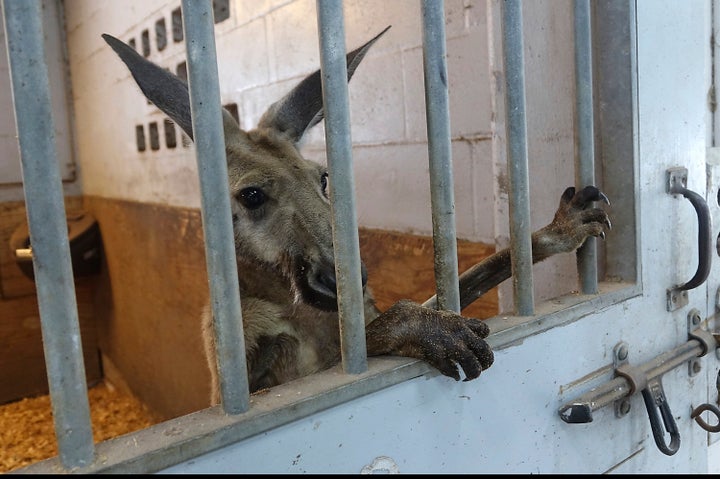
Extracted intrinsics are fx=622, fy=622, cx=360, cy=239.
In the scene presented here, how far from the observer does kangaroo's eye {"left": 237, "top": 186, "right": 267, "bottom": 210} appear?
203 centimetres

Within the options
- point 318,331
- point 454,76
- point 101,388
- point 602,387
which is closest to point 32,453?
point 101,388

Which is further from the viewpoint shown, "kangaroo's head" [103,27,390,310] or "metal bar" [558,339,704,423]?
"kangaroo's head" [103,27,390,310]

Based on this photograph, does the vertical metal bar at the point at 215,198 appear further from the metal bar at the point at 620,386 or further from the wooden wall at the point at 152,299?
the wooden wall at the point at 152,299

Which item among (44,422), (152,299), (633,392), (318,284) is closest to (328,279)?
(318,284)

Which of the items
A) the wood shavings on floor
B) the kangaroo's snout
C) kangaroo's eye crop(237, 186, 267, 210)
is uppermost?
kangaroo's eye crop(237, 186, 267, 210)

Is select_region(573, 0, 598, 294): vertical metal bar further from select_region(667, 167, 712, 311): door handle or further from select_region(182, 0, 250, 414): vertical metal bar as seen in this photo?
select_region(182, 0, 250, 414): vertical metal bar

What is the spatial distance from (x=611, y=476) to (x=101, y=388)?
20.6 ft

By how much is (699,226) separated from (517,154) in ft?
2.11

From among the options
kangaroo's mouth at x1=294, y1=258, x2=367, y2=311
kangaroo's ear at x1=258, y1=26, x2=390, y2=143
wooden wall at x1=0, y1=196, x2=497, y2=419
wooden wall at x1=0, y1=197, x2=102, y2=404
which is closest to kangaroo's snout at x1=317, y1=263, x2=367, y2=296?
kangaroo's mouth at x1=294, y1=258, x2=367, y2=311

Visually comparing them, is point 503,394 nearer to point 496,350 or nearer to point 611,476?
point 496,350

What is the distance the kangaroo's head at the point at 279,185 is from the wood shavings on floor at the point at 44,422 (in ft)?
10.2

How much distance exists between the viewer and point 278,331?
6.29 ft

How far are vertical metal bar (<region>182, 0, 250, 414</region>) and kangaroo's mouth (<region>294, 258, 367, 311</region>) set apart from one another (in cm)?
58

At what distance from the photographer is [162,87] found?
1779 millimetres
